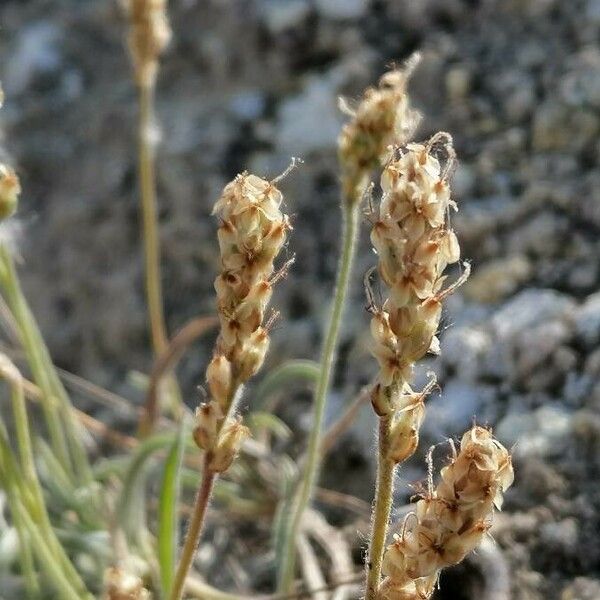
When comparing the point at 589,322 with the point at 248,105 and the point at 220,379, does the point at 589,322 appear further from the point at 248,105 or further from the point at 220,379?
the point at 248,105

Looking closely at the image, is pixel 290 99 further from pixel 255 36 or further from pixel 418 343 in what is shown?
pixel 418 343

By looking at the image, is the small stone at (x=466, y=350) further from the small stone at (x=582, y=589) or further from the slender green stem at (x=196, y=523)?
the slender green stem at (x=196, y=523)

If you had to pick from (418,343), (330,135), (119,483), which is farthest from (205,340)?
(418,343)

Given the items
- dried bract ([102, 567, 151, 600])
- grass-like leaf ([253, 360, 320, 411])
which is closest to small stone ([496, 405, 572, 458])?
grass-like leaf ([253, 360, 320, 411])

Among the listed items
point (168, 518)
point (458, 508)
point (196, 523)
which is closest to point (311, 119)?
point (168, 518)

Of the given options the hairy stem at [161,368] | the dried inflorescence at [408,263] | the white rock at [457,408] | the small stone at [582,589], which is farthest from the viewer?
the hairy stem at [161,368]

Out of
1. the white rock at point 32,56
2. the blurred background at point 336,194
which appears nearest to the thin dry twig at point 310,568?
the blurred background at point 336,194
